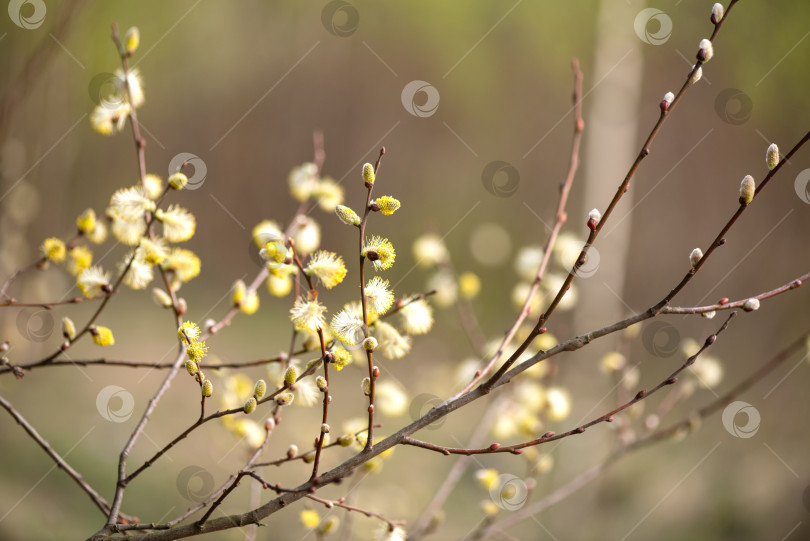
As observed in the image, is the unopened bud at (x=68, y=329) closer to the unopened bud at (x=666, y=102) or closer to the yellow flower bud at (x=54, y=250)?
the yellow flower bud at (x=54, y=250)

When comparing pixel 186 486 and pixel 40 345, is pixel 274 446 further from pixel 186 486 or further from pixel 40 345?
pixel 40 345

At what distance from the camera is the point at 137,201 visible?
1.50 feet

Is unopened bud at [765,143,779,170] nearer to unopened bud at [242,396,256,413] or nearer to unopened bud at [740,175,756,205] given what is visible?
unopened bud at [740,175,756,205]

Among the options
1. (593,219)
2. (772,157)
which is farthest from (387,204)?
(772,157)

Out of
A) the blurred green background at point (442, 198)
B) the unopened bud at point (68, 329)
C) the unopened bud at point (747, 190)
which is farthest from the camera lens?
the blurred green background at point (442, 198)

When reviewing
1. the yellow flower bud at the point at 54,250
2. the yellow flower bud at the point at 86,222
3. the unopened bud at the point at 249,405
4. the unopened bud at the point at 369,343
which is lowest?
the unopened bud at the point at 369,343

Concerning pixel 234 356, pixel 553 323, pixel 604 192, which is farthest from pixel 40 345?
pixel 553 323

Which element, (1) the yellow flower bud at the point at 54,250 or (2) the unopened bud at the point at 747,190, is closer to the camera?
(2) the unopened bud at the point at 747,190

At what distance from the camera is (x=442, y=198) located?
102 inches

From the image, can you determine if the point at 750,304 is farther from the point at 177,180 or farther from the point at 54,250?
the point at 54,250

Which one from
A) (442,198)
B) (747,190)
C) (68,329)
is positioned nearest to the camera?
(747,190)

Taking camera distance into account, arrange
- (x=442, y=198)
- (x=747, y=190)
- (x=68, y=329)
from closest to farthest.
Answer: (x=747, y=190)
(x=68, y=329)
(x=442, y=198)

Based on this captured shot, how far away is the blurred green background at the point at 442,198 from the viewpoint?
1271 mm

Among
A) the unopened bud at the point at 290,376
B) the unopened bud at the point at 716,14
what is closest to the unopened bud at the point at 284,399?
the unopened bud at the point at 290,376
